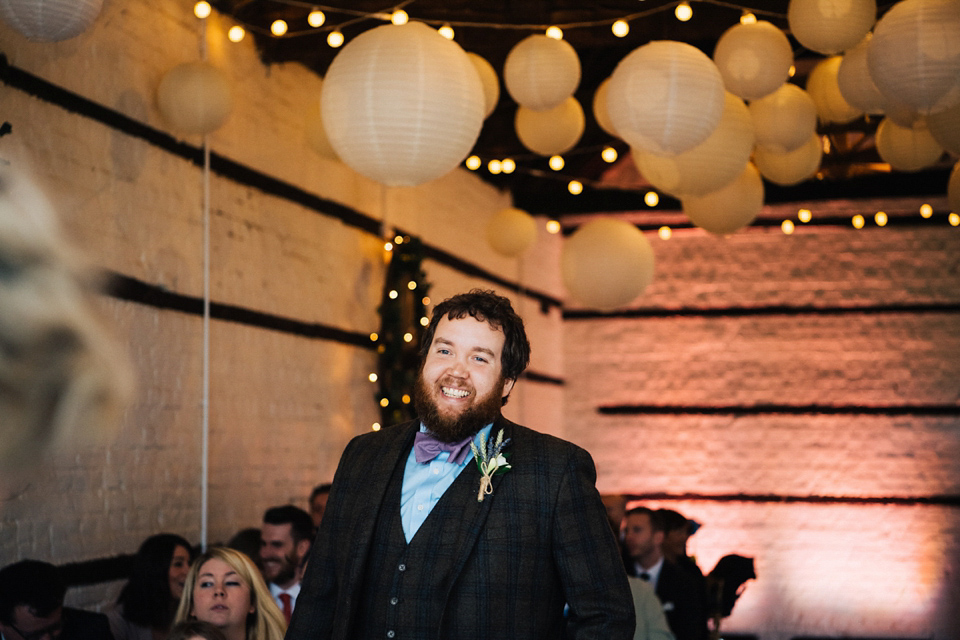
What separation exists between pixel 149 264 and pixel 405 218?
9.12 feet

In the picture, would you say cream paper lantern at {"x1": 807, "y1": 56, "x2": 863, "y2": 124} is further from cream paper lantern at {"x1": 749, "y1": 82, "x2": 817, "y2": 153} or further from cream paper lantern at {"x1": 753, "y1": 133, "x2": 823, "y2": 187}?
cream paper lantern at {"x1": 749, "y1": 82, "x2": 817, "y2": 153}

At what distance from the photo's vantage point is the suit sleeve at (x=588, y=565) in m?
1.94

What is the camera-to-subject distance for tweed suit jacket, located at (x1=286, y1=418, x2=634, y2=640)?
1951mm

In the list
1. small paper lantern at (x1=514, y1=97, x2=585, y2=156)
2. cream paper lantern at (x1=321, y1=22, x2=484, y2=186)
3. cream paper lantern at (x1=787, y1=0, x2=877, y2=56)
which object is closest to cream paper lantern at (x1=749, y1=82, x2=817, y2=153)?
cream paper lantern at (x1=787, y1=0, x2=877, y2=56)

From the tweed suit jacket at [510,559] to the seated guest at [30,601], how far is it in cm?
165

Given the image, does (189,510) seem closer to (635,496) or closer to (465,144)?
(465,144)

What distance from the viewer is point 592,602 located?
1.96 m

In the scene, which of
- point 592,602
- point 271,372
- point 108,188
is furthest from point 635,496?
point 592,602

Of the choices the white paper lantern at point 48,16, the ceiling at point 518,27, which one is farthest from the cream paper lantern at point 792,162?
the white paper lantern at point 48,16

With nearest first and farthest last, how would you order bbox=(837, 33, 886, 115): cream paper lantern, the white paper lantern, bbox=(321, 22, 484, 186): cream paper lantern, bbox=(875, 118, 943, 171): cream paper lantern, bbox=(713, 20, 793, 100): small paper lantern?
the white paper lantern, bbox=(321, 22, 484, 186): cream paper lantern, bbox=(713, 20, 793, 100): small paper lantern, bbox=(837, 33, 886, 115): cream paper lantern, bbox=(875, 118, 943, 171): cream paper lantern

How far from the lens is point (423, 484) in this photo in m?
2.11

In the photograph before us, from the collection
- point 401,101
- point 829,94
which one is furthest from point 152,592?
point 829,94

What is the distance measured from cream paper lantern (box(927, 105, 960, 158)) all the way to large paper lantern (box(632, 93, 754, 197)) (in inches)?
25.6

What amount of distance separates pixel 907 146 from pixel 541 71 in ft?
5.89
